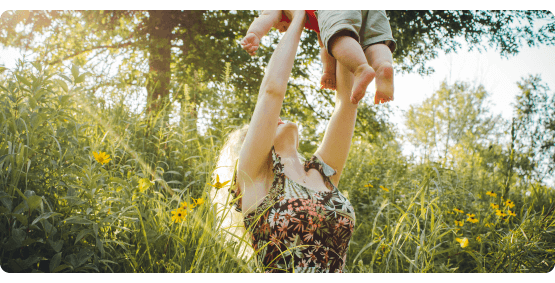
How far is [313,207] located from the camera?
140 centimetres

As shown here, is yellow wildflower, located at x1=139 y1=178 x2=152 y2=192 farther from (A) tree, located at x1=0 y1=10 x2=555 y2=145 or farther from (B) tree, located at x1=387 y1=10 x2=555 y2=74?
(B) tree, located at x1=387 y1=10 x2=555 y2=74

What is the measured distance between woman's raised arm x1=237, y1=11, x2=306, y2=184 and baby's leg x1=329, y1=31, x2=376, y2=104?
21cm

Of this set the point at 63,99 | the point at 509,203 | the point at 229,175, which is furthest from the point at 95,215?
the point at 509,203

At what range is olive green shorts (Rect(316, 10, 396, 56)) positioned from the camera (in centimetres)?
138

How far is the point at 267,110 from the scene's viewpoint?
1.40m

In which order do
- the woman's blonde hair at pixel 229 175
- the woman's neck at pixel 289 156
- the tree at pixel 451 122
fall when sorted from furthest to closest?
the tree at pixel 451 122
the woman's neck at pixel 289 156
the woman's blonde hair at pixel 229 175

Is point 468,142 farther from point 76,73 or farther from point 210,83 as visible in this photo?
point 76,73

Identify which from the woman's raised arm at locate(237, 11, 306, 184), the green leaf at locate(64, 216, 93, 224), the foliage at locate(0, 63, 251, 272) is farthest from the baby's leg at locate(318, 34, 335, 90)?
the green leaf at locate(64, 216, 93, 224)

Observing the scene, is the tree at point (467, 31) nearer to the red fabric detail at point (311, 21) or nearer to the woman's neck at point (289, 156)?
the red fabric detail at point (311, 21)

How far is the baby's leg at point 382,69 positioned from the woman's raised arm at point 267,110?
373mm

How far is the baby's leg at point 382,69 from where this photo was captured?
1.33 meters

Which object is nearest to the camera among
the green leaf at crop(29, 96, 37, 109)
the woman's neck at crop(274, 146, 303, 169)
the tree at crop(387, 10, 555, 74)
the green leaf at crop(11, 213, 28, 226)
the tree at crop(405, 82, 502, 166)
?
the green leaf at crop(11, 213, 28, 226)

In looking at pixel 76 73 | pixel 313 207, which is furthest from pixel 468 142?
pixel 76 73

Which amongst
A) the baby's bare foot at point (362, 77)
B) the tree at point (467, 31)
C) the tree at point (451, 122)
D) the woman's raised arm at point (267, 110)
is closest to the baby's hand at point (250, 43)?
the woman's raised arm at point (267, 110)
